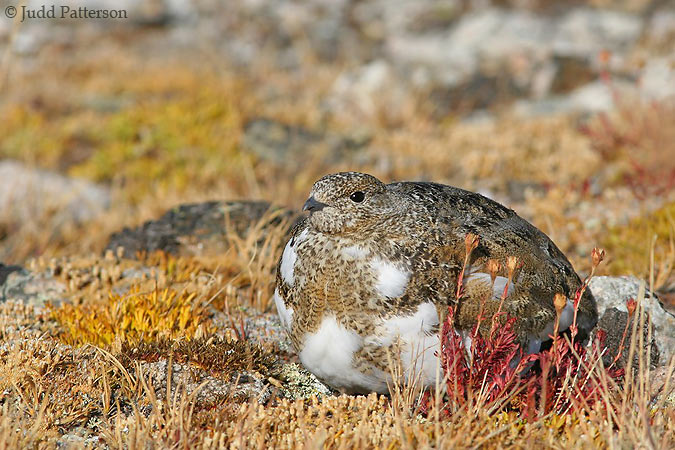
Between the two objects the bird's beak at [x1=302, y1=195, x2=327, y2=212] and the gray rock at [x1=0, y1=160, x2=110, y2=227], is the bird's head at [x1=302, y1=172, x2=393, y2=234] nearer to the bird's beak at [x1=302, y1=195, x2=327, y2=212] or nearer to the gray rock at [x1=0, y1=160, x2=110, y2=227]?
the bird's beak at [x1=302, y1=195, x2=327, y2=212]

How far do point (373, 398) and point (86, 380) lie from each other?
57.9 inches

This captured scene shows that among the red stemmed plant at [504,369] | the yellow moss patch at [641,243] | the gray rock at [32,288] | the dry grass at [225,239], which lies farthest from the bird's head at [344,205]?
the yellow moss patch at [641,243]

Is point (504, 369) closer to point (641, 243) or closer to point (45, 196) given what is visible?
point (641, 243)

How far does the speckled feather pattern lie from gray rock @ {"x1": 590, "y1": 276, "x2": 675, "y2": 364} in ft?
2.42

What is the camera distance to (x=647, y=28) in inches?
510

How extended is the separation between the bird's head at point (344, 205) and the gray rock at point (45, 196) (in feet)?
15.5

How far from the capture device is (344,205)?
336cm

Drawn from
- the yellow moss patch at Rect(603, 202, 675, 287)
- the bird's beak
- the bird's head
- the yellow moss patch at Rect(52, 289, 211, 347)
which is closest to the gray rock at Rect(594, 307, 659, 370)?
the yellow moss patch at Rect(603, 202, 675, 287)

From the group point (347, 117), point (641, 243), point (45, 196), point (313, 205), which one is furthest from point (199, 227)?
point (347, 117)

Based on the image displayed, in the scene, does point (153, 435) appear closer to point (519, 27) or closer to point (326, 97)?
point (326, 97)

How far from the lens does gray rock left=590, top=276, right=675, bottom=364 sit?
4.05 meters

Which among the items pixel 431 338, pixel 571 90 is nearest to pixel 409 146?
pixel 571 90

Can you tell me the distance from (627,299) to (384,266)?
1.77 meters

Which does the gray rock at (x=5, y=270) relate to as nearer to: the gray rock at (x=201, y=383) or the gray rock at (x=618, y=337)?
the gray rock at (x=201, y=383)
